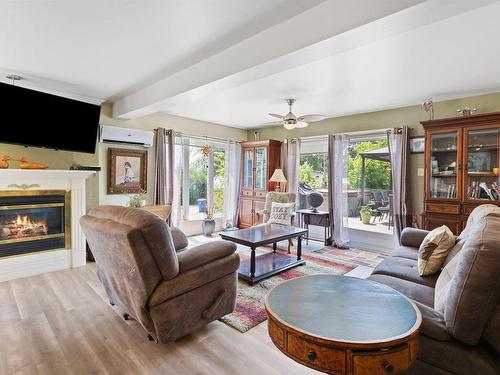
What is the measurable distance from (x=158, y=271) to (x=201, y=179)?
424cm

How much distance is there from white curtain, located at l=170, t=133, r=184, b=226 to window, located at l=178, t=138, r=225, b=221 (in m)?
0.15

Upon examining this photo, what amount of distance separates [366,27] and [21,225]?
172 inches

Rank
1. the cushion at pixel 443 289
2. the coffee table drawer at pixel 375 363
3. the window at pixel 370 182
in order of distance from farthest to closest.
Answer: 1. the window at pixel 370 182
2. the cushion at pixel 443 289
3. the coffee table drawer at pixel 375 363

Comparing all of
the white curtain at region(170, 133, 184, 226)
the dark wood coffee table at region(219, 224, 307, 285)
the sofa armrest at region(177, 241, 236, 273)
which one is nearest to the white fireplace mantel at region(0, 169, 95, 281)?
the white curtain at region(170, 133, 184, 226)

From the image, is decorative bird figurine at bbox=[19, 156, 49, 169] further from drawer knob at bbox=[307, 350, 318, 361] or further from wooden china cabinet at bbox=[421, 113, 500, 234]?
wooden china cabinet at bbox=[421, 113, 500, 234]

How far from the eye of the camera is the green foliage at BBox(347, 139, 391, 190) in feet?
16.3

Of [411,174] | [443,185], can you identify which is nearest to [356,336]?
[443,185]

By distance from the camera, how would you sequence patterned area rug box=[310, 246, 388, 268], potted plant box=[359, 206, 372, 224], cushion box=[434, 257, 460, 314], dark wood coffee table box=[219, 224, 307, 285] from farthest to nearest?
potted plant box=[359, 206, 372, 224] → patterned area rug box=[310, 246, 388, 268] → dark wood coffee table box=[219, 224, 307, 285] → cushion box=[434, 257, 460, 314]

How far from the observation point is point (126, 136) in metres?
4.57

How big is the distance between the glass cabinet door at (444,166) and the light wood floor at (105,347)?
318 centimetres

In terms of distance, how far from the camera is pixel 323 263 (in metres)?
4.09

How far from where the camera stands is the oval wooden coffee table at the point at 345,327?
1.04 m

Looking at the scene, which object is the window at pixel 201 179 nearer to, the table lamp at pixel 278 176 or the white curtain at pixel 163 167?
the white curtain at pixel 163 167

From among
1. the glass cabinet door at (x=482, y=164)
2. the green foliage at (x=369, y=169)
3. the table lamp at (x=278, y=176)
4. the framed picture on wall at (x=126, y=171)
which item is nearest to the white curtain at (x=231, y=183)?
the table lamp at (x=278, y=176)
